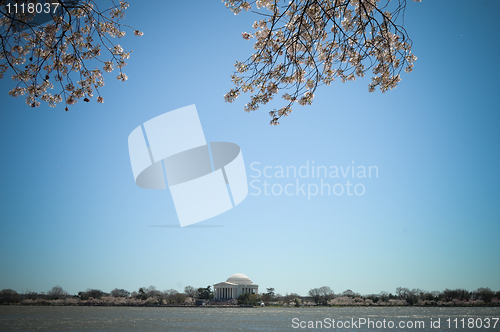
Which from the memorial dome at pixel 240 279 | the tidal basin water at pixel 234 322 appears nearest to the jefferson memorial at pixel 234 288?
the memorial dome at pixel 240 279

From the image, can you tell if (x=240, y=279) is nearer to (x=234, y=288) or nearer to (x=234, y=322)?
(x=234, y=288)

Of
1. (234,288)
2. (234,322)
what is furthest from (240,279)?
(234,322)

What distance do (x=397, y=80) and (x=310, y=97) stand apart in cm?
165

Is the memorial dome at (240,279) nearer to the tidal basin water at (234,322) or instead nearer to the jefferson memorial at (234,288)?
the jefferson memorial at (234,288)

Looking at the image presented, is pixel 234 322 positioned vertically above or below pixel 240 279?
above

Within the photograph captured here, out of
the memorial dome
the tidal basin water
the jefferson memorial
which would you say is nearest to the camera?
the tidal basin water

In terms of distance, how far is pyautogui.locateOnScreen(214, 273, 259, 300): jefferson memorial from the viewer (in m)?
91.5

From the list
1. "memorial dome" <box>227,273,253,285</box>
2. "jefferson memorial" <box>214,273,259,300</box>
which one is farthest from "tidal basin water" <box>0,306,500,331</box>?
"memorial dome" <box>227,273,253,285</box>

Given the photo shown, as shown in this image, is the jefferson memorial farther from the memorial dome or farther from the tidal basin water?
the tidal basin water

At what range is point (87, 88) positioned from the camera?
6.28 metres

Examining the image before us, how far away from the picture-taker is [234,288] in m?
92.2

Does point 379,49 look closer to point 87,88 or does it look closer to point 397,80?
point 397,80

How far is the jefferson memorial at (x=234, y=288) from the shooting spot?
3602 inches

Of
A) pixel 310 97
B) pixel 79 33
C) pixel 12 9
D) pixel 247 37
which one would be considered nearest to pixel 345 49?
pixel 310 97
